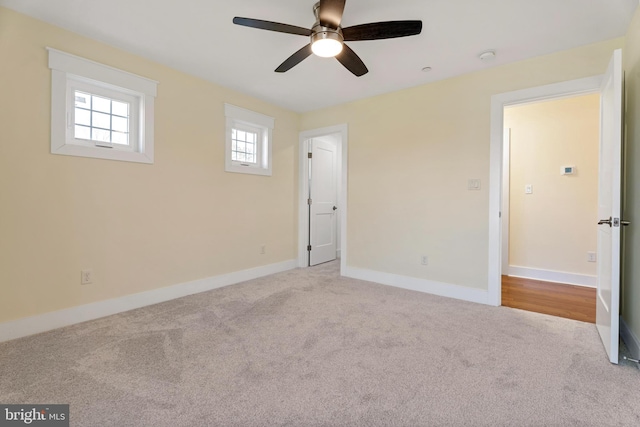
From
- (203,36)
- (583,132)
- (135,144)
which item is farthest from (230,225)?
(583,132)

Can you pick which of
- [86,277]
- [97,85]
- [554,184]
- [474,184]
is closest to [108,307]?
[86,277]

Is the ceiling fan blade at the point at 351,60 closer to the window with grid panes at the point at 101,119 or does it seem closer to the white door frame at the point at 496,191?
the white door frame at the point at 496,191

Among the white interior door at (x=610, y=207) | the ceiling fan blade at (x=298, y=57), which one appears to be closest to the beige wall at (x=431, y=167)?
the white interior door at (x=610, y=207)

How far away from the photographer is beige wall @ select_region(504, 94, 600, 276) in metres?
3.60

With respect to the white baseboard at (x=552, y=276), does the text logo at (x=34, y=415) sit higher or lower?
lower

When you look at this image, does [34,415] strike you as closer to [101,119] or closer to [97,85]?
[101,119]

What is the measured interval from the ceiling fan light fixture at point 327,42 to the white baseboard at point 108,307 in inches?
110

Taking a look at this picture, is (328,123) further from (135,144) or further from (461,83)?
(135,144)

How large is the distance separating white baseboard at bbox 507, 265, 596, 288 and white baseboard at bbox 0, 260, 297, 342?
381cm

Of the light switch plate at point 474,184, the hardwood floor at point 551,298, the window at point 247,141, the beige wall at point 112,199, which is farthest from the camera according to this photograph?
the window at point 247,141

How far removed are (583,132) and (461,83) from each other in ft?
6.17

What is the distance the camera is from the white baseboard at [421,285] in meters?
3.09

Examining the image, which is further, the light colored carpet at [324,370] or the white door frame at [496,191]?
the white door frame at [496,191]

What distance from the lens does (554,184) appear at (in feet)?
12.5
